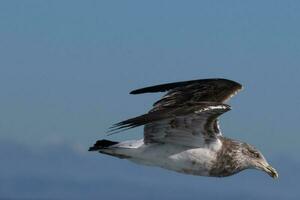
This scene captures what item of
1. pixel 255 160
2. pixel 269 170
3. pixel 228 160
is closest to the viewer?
pixel 228 160

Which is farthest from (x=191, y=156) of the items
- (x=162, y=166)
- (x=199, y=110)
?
(x=199, y=110)

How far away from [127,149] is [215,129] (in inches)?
66.4

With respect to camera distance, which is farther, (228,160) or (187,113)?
(228,160)

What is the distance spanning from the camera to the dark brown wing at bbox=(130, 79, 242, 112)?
1727 cm

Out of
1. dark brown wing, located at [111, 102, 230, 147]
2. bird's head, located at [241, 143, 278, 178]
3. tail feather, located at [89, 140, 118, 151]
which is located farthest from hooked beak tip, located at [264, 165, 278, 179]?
tail feather, located at [89, 140, 118, 151]

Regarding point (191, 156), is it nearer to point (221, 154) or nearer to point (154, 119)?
point (221, 154)

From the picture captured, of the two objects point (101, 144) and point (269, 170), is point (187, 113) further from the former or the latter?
point (269, 170)

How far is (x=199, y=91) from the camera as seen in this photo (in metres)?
17.6

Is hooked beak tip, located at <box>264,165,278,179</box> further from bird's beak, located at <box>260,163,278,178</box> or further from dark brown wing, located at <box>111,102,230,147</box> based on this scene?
dark brown wing, located at <box>111,102,230,147</box>

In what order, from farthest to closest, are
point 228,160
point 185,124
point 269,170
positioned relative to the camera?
point 269,170
point 228,160
point 185,124

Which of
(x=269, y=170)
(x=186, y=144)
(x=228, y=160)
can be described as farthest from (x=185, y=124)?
(x=269, y=170)

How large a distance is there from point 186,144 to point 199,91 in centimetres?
142

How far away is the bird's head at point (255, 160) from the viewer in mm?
17391

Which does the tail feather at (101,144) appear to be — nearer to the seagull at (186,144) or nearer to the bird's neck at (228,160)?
the seagull at (186,144)
